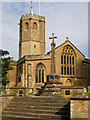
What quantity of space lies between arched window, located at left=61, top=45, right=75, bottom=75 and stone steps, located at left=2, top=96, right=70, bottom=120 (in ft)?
67.3

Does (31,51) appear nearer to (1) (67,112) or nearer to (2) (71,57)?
(2) (71,57)

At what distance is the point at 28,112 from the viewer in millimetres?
10625

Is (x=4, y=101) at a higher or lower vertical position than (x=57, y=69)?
lower

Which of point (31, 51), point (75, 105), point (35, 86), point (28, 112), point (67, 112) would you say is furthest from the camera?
point (31, 51)

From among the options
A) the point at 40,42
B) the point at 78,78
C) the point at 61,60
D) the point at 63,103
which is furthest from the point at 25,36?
the point at 63,103

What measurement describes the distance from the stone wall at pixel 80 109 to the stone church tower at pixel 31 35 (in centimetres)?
3472

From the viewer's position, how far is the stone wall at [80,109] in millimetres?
8343

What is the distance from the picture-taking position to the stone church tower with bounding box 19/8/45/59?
43.2 metres

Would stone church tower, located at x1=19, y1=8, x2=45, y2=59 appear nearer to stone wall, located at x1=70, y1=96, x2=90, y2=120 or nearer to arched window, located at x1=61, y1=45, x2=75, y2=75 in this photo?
arched window, located at x1=61, y1=45, x2=75, y2=75

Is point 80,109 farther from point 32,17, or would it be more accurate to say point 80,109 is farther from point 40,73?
point 32,17

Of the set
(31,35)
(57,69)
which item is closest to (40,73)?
(57,69)

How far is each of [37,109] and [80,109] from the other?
3.39 meters

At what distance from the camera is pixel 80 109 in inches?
334

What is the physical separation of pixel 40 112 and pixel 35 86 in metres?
19.7
